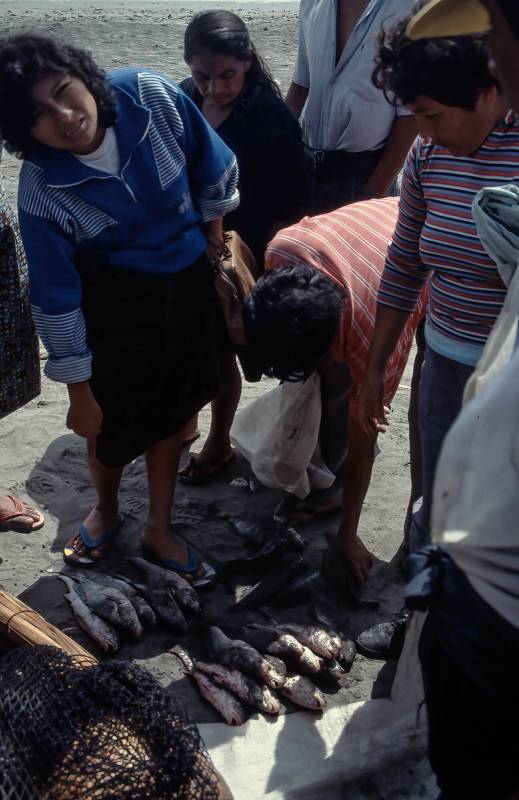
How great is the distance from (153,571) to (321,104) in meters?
2.47

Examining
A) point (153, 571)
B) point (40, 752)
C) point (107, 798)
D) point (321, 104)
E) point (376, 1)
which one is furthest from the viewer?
point (321, 104)

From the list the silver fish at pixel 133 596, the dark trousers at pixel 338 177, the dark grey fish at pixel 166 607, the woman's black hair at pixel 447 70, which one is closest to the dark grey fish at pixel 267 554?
the dark grey fish at pixel 166 607

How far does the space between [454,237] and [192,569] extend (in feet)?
6.37

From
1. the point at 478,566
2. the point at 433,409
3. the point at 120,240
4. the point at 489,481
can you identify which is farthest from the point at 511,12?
the point at 120,240

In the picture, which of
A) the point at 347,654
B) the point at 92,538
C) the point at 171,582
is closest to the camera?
the point at 347,654

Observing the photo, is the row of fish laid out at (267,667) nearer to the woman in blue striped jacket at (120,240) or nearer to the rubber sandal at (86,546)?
the woman in blue striped jacket at (120,240)

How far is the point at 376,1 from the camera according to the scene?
4098 mm

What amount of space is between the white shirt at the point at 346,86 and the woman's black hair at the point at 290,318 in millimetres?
1427

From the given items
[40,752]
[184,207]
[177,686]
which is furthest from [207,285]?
[40,752]

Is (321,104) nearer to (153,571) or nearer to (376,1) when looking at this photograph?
(376,1)

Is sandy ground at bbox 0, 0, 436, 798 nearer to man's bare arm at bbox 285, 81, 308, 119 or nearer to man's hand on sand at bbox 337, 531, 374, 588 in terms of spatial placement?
man's hand on sand at bbox 337, 531, 374, 588

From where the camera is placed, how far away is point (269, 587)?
12.4 ft

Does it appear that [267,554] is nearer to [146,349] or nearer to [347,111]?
[146,349]

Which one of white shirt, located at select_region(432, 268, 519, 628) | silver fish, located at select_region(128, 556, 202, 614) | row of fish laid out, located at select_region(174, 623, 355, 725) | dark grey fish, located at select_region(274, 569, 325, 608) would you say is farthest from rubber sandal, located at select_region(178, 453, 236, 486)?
white shirt, located at select_region(432, 268, 519, 628)
